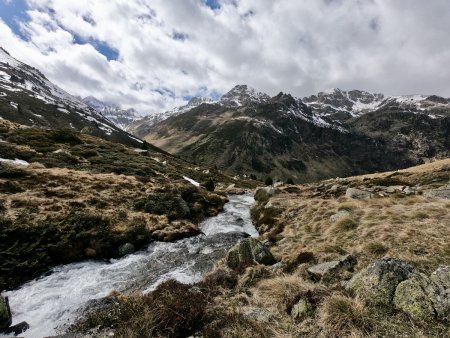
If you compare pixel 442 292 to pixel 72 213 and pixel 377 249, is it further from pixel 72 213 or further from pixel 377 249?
pixel 72 213

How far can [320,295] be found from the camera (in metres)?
10.4

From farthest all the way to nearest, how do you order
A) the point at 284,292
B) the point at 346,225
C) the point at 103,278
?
the point at 103,278 < the point at 346,225 < the point at 284,292

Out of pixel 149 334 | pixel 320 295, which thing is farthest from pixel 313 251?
pixel 149 334

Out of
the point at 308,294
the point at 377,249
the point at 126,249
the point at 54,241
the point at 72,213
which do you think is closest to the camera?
the point at 308,294

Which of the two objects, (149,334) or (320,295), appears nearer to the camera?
(149,334)

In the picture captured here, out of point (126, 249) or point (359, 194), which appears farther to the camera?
point (359, 194)

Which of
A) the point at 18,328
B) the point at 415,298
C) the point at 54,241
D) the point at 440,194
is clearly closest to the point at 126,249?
the point at 54,241

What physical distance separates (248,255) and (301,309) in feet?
26.2

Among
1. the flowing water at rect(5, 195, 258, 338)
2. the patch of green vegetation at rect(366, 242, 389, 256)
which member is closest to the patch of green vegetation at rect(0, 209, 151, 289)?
the flowing water at rect(5, 195, 258, 338)

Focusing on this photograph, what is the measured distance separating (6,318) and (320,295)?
571 inches

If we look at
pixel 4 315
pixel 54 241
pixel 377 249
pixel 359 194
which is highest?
pixel 359 194

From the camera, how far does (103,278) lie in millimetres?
19734

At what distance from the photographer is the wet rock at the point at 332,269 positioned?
1240cm

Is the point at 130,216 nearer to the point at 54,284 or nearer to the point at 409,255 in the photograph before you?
the point at 54,284
